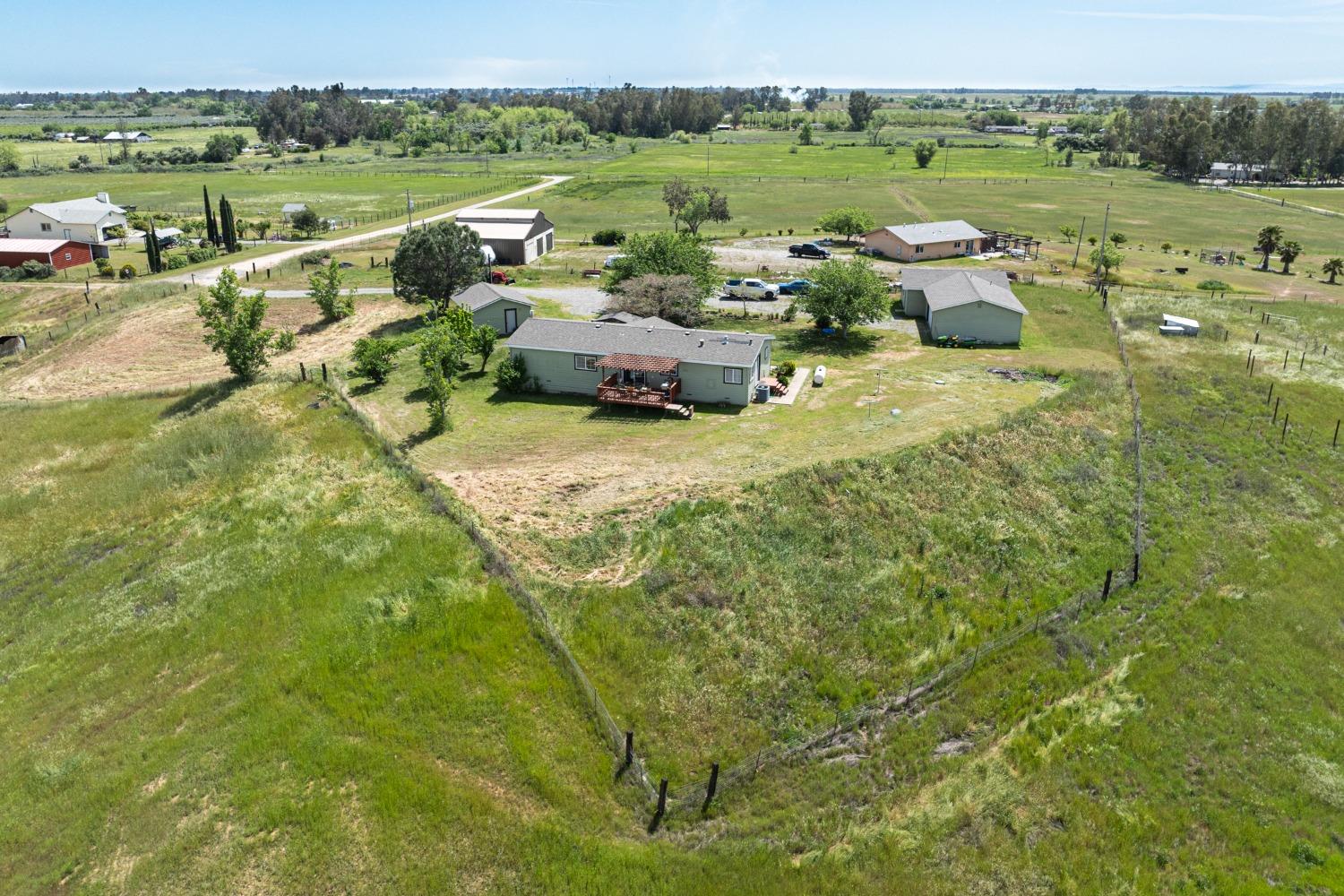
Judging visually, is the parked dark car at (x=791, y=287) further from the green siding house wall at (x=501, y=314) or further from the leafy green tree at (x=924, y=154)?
the leafy green tree at (x=924, y=154)

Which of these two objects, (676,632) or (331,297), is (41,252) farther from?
(676,632)

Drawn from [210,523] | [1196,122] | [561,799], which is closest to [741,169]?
[1196,122]

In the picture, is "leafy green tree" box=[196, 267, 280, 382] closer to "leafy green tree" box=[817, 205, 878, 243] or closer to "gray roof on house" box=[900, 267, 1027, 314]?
"gray roof on house" box=[900, 267, 1027, 314]

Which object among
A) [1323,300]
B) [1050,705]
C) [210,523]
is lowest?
[1050,705]

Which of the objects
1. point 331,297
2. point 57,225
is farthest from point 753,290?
point 57,225

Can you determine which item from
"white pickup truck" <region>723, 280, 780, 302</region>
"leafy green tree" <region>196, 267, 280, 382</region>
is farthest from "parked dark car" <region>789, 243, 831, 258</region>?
"leafy green tree" <region>196, 267, 280, 382</region>

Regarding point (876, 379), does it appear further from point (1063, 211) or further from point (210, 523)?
point (1063, 211)

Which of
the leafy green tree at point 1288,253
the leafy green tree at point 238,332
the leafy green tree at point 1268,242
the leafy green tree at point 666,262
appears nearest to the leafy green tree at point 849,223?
the leafy green tree at point 666,262
